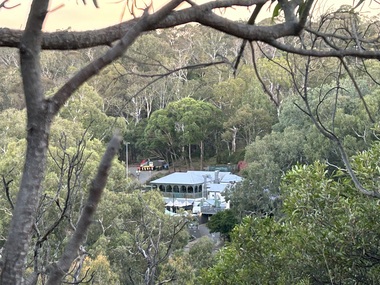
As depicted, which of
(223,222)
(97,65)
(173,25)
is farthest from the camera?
(223,222)

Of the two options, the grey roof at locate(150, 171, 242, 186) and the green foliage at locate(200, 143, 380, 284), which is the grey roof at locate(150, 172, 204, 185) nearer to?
the grey roof at locate(150, 171, 242, 186)

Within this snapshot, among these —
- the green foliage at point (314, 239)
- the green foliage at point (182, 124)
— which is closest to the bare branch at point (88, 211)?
the green foliage at point (314, 239)

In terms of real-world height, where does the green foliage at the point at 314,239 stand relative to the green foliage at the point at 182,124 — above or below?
below

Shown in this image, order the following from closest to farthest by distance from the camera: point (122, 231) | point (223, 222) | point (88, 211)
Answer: point (88, 211) → point (122, 231) → point (223, 222)

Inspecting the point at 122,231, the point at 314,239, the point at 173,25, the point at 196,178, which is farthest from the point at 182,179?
the point at 173,25

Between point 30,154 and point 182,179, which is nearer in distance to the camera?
point 30,154

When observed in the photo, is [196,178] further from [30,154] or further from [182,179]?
[30,154]

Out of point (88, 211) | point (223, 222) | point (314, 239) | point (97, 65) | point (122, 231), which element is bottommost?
point (223, 222)

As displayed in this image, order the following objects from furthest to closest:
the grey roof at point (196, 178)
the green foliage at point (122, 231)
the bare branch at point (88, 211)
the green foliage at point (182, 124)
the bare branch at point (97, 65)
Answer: the green foliage at point (182, 124), the grey roof at point (196, 178), the green foliage at point (122, 231), the bare branch at point (97, 65), the bare branch at point (88, 211)

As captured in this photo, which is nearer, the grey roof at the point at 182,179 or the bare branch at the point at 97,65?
Answer: the bare branch at the point at 97,65

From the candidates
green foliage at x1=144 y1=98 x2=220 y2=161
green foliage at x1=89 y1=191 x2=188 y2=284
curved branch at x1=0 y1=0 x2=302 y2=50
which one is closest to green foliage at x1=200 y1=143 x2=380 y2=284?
curved branch at x1=0 y1=0 x2=302 y2=50

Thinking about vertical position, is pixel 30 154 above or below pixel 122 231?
above

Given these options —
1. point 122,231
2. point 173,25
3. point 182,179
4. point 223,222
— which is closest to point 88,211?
point 173,25

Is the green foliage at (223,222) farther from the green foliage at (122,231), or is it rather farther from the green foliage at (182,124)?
the green foliage at (182,124)
